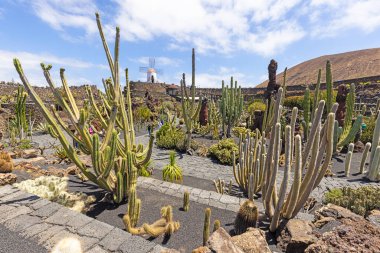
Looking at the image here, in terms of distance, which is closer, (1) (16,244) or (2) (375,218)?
(1) (16,244)

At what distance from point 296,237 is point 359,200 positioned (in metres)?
2.60

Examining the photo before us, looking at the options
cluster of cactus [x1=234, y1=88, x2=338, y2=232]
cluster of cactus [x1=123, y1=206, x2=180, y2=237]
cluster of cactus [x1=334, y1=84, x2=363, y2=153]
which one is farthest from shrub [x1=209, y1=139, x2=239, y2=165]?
cluster of cactus [x1=123, y1=206, x2=180, y2=237]

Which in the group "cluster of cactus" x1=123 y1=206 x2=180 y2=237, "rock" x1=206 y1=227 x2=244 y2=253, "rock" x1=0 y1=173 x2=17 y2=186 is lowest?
"cluster of cactus" x1=123 y1=206 x2=180 y2=237

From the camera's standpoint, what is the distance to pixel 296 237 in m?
2.55

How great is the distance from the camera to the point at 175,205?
3885 millimetres

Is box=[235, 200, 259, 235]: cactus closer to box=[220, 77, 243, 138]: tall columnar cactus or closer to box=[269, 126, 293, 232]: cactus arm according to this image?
box=[269, 126, 293, 232]: cactus arm

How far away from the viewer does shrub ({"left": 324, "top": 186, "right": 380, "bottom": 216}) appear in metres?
4.17

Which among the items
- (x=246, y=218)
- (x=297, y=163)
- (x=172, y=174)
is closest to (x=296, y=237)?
(x=246, y=218)

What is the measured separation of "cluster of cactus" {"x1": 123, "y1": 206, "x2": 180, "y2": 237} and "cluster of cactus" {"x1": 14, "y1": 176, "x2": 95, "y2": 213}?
1.05 m

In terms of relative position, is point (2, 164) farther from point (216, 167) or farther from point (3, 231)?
point (216, 167)

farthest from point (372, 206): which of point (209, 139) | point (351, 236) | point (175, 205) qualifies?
point (209, 139)

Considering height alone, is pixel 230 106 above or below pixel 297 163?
above

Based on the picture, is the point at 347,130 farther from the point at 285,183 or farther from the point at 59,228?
the point at 59,228

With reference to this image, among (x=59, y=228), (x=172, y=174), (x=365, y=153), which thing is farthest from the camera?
(x=365, y=153)
